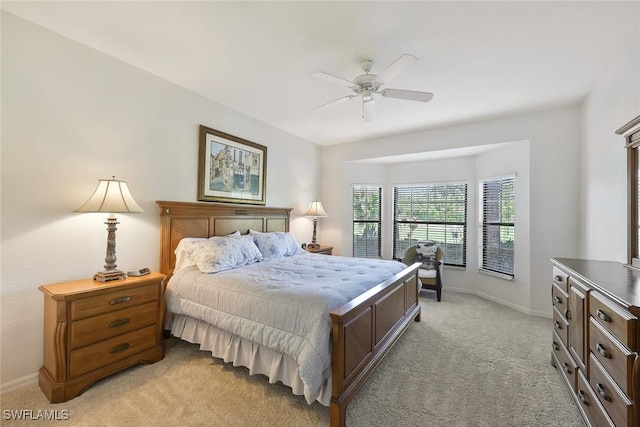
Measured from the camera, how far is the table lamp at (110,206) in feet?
7.21

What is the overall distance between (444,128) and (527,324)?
299 cm

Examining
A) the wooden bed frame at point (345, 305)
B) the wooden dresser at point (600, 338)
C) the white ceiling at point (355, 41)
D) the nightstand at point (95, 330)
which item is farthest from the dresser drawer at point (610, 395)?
the nightstand at point (95, 330)

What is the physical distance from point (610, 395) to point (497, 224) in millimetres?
3374

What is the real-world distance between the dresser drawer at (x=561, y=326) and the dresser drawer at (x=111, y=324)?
11.0 ft

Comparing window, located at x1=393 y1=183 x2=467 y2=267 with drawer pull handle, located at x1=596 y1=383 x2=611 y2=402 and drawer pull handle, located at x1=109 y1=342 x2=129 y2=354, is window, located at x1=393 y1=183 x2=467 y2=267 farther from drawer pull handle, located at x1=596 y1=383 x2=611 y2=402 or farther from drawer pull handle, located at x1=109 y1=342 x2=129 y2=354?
drawer pull handle, located at x1=109 y1=342 x2=129 y2=354

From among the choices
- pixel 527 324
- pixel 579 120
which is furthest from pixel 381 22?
pixel 527 324

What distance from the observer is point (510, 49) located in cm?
232

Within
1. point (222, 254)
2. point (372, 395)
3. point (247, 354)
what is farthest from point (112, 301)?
point (372, 395)

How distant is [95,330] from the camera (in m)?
2.07

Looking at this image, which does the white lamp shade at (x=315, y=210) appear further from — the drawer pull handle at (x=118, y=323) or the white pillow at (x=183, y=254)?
the drawer pull handle at (x=118, y=323)

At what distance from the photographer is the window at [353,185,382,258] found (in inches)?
222

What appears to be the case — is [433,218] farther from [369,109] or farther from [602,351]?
[602,351]

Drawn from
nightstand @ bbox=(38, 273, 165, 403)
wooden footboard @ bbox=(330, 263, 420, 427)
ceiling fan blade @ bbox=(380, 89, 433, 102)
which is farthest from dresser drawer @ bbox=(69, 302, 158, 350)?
ceiling fan blade @ bbox=(380, 89, 433, 102)

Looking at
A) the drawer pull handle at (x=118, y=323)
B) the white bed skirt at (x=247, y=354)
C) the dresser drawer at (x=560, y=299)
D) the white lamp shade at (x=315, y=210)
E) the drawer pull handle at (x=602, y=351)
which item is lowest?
the white bed skirt at (x=247, y=354)
